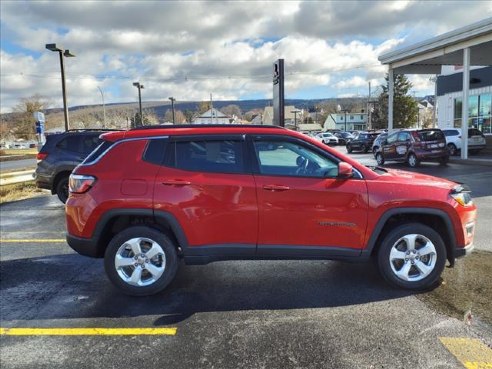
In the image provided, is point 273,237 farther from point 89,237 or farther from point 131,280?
point 89,237

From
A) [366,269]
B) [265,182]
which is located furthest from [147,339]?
[366,269]

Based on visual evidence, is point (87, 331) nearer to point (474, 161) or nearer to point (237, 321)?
point (237, 321)

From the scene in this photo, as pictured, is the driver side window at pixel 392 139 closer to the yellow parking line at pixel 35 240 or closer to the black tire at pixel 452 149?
the black tire at pixel 452 149

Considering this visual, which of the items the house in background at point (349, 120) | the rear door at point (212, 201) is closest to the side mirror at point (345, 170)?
the rear door at point (212, 201)

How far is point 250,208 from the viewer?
178 inches

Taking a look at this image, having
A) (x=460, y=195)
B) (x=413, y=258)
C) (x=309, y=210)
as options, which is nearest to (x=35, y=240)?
(x=309, y=210)

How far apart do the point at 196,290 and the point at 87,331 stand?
1.27 meters

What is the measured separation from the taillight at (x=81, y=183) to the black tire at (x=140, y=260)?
1.95 feet

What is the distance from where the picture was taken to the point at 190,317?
4.16 m

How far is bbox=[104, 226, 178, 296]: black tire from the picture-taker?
4.64 m

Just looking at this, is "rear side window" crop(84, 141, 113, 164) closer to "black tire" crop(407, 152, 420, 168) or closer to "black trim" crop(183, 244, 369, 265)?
"black trim" crop(183, 244, 369, 265)

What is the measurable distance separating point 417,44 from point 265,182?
20584 millimetres

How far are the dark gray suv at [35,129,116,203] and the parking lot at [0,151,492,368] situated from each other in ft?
16.0

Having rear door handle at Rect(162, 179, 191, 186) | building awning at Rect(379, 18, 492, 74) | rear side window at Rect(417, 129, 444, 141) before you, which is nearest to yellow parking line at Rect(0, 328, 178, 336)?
rear door handle at Rect(162, 179, 191, 186)
